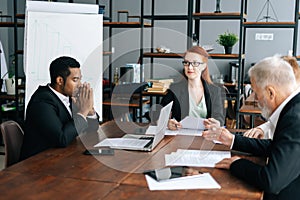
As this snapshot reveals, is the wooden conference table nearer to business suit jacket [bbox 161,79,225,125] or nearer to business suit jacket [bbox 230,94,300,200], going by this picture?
business suit jacket [bbox 230,94,300,200]

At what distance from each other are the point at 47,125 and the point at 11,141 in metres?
0.33

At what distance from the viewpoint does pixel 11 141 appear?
2.46 metres

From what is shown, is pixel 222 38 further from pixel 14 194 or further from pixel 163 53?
pixel 14 194

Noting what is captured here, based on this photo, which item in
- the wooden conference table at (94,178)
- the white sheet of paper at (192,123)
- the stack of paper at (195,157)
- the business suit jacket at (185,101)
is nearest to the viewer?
the wooden conference table at (94,178)

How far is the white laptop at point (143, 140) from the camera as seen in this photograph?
225 cm

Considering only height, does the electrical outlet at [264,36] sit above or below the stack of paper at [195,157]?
above

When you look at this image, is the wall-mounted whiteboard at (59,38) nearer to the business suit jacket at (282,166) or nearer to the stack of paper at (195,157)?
the stack of paper at (195,157)

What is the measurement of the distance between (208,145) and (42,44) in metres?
2.40

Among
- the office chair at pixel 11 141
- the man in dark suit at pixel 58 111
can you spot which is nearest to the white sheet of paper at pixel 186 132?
the man in dark suit at pixel 58 111

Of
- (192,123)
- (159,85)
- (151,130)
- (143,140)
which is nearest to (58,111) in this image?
(143,140)

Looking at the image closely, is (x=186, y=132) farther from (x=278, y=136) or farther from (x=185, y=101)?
(x=278, y=136)

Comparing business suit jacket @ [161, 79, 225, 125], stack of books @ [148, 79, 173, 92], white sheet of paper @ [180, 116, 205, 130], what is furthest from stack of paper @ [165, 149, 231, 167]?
stack of books @ [148, 79, 173, 92]

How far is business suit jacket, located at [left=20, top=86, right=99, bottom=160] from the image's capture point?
2297 millimetres

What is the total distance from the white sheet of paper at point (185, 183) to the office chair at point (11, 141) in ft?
3.65
